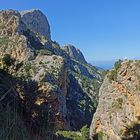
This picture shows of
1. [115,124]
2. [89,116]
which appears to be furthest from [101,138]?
[89,116]

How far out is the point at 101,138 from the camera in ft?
197

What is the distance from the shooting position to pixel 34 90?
4978 centimetres

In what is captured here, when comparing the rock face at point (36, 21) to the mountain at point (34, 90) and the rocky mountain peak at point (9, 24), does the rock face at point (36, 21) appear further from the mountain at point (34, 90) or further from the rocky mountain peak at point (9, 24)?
the rocky mountain peak at point (9, 24)

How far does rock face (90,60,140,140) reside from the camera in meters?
56.5

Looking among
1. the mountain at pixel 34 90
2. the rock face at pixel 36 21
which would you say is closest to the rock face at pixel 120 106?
the mountain at pixel 34 90

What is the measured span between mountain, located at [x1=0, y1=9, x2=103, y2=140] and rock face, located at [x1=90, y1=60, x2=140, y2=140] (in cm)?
648

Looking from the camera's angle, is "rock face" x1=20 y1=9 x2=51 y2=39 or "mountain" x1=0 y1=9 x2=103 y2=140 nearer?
"mountain" x1=0 y1=9 x2=103 y2=140

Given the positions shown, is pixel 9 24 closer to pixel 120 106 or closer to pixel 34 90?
pixel 120 106

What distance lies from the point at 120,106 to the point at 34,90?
16.4 meters

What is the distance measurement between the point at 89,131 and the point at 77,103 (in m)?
45.5

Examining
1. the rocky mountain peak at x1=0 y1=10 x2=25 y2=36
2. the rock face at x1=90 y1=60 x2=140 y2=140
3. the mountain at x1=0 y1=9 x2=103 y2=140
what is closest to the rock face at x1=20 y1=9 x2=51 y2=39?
the mountain at x1=0 y1=9 x2=103 y2=140

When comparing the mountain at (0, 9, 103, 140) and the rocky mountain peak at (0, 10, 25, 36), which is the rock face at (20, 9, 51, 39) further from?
the rocky mountain peak at (0, 10, 25, 36)

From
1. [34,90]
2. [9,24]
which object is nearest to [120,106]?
[34,90]

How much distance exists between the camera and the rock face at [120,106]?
56469 millimetres
